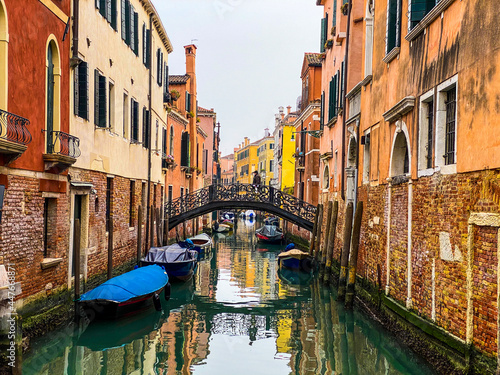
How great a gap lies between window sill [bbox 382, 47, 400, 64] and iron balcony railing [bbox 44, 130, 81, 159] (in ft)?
16.9

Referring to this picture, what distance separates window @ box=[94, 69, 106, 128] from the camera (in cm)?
1059

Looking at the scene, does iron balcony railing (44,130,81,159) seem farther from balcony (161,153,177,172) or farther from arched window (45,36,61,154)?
balcony (161,153,177,172)

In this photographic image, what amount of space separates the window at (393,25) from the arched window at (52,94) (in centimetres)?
515

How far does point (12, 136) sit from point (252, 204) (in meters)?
13.5

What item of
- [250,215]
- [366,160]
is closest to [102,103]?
[366,160]

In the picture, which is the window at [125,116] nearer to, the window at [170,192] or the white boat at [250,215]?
the window at [170,192]

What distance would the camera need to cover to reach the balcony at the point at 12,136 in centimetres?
645

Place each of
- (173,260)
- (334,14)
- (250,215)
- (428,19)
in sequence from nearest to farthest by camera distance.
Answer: (428,19)
(173,260)
(334,14)
(250,215)

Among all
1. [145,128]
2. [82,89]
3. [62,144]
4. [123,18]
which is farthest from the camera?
[145,128]

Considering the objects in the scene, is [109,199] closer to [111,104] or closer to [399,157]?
[111,104]

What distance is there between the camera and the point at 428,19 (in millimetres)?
7262

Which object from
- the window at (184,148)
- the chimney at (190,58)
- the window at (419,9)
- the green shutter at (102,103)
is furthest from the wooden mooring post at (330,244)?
the chimney at (190,58)

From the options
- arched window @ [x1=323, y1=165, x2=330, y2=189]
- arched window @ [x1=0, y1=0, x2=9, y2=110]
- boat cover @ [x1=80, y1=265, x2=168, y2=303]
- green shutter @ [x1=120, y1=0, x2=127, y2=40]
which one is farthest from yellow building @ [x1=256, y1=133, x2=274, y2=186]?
arched window @ [x1=0, y1=0, x2=9, y2=110]

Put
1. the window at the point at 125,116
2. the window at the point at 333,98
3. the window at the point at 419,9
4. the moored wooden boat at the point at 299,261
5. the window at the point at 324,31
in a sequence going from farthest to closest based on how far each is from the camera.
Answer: the window at the point at 324,31
the moored wooden boat at the point at 299,261
the window at the point at 333,98
the window at the point at 125,116
the window at the point at 419,9
